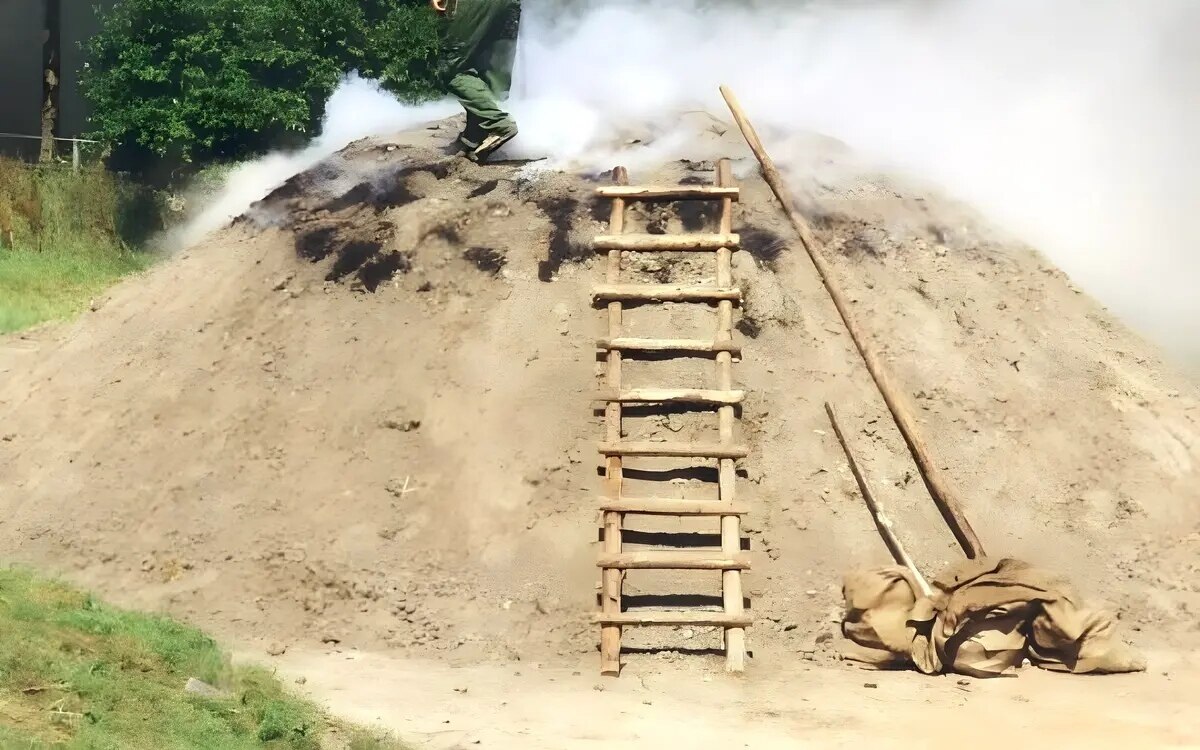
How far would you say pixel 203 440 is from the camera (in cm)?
888

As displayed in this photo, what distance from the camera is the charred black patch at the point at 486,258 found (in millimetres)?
9328

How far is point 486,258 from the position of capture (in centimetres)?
938

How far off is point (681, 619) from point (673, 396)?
138 centimetres

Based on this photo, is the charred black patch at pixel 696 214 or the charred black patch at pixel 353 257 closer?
the charred black patch at pixel 696 214

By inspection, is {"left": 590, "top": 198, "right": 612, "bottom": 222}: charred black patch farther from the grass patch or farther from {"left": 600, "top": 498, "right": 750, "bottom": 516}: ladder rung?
the grass patch

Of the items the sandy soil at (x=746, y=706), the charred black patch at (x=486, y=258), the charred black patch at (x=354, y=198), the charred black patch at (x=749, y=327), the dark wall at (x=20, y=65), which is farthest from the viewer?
the dark wall at (x=20, y=65)

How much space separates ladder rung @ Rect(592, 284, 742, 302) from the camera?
8.72 metres

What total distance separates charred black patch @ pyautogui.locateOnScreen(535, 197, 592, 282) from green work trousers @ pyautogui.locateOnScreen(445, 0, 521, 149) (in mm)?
991

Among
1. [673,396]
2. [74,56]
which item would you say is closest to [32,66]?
[74,56]

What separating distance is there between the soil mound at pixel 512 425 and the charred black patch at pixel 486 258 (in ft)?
0.07

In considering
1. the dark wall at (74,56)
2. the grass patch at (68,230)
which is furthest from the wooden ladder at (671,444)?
the dark wall at (74,56)

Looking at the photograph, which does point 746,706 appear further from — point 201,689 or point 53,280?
point 53,280

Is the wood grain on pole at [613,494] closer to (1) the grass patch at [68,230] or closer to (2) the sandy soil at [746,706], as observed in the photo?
(2) the sandy soil at [746,706]

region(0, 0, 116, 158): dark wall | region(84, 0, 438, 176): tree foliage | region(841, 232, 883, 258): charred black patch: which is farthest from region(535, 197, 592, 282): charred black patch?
region(0, 0, 116, 158): dark wall
